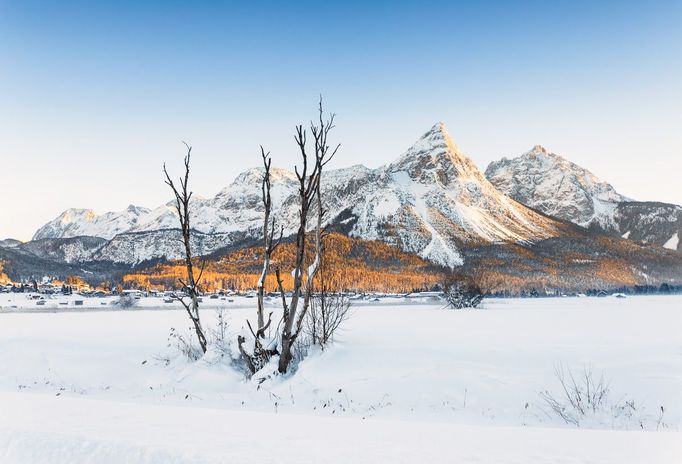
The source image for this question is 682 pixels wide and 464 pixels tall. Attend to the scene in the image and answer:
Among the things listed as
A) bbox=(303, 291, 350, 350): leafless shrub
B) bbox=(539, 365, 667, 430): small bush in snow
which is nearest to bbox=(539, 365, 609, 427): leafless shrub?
bbox=(539, 365, 667, 430): small bush in snow

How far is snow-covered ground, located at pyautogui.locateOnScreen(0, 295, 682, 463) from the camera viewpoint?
7461mm

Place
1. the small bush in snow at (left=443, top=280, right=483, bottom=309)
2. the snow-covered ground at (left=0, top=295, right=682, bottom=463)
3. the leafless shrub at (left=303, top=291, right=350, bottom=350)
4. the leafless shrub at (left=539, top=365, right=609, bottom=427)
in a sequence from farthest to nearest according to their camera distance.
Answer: the small bush in snow at (left=443, top=280, right=483, bottom=309) < the leafless shrub at (left=303, top=291, right=350, bottom=350) < the leafless shrub at (left=539, top=365, right=609, bottom=427) < the snow-covered ground at (left=0, top=295, right=682, bottom=463)

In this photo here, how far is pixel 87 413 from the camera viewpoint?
1045 cm

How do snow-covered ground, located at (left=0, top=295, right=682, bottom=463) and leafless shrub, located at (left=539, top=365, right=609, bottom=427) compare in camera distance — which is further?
leafless shrub, located at (left=539, top=365, right=609, bottom=427)

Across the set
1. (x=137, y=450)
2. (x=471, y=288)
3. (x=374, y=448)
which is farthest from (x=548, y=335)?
(x=471, y=288)

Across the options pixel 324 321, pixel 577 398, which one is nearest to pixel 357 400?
pixel 324 321

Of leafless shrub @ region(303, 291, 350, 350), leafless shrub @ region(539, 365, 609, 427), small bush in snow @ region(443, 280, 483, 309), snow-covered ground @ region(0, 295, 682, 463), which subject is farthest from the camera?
small bush in snow @ region(443, 280, 483, 309)

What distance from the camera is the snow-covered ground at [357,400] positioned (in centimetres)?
746

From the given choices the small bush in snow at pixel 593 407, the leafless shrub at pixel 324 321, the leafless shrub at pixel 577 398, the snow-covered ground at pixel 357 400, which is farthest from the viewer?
the leafless shrub at pixel 324 321

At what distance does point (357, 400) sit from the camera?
1509cm

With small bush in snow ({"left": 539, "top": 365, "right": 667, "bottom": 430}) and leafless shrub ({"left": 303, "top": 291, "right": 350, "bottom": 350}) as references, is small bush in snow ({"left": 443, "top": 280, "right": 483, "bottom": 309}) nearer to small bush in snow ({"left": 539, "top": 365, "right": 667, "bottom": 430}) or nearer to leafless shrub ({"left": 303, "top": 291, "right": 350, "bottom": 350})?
leafless shrub ({"left": 303, "top": 291, "right": 350, "bottom": 350})

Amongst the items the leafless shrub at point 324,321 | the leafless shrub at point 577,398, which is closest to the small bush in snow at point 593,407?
the leafless shrub at point 577,398

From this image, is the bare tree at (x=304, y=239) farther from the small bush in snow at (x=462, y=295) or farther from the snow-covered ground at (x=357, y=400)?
the small bush in snow at (x=462, y=295)

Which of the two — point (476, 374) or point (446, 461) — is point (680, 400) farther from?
point (446, 461)
